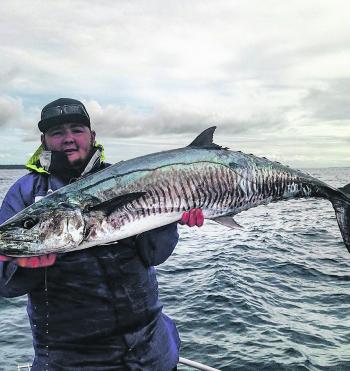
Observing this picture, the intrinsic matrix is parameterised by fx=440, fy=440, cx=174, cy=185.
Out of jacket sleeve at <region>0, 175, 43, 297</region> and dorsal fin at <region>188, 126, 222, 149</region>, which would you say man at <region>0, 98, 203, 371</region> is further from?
dorsal fin at <region>188, 126, 222, 149</region>

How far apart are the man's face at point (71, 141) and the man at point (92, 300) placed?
0.44 m

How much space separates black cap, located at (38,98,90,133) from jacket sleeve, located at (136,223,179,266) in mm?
1357

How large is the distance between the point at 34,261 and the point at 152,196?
1.19 meters

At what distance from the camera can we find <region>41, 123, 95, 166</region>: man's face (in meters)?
4.39

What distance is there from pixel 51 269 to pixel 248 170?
2.15 meters

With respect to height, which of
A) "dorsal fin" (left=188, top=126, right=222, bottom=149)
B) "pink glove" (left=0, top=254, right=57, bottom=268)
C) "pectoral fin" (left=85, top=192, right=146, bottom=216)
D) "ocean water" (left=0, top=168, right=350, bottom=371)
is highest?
"dorsal fin" (left=188, top=126, right=222, bottom=149)

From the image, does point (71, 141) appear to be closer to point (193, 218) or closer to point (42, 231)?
point (42, 231)

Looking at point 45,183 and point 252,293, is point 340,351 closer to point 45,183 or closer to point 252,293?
point 252,293

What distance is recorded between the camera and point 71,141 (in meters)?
4.41

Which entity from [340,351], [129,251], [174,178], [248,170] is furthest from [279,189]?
[340,351]

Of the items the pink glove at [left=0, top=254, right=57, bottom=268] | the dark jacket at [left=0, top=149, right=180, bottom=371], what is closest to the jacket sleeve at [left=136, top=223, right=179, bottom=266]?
the dark jacket at [left=0, top=149, right=180, bottom=371]

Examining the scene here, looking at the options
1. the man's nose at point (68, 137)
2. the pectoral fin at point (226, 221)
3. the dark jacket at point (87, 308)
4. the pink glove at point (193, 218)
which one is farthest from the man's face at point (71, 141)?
the pectoral fin at point (226, 221)

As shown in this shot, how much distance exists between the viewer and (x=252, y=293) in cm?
1255

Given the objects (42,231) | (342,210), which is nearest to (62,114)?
(42,231)
